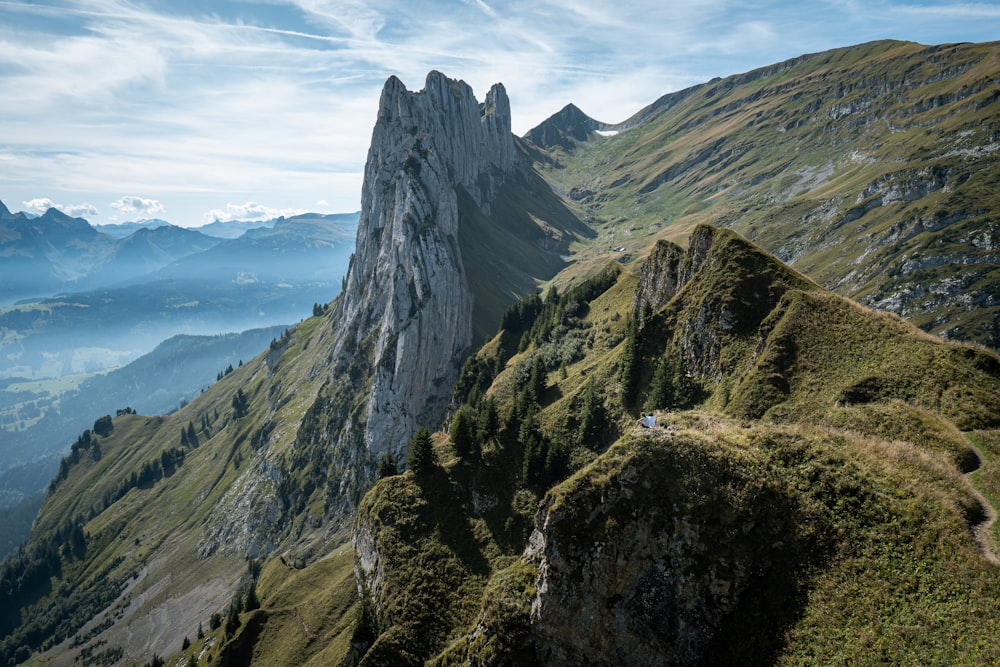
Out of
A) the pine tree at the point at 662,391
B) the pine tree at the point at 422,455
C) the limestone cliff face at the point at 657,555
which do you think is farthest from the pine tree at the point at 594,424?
the limestone cliff face at the point at 657,555

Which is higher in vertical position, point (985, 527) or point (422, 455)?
point (985, 527)

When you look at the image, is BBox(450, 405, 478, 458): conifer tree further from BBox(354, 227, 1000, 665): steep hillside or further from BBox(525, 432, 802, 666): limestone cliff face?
BBox(525, 432, 802, 666): limestone cliff face

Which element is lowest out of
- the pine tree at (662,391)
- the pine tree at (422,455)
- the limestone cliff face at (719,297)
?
the pine tree at (422,455)

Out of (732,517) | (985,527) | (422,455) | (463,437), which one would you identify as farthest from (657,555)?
(422,455)

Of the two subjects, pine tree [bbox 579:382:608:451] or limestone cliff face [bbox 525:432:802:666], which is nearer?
limestone cliff face [bbox 525:432:802:666]

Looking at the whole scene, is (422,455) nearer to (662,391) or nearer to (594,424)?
(594,424)

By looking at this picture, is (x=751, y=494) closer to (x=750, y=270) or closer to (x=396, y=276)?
(x=750, y=270)

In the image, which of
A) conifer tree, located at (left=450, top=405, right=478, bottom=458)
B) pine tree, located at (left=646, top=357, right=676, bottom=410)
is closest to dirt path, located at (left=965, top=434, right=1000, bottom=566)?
pine tree, located at (left=646, top=357, right=676, bottom=410)

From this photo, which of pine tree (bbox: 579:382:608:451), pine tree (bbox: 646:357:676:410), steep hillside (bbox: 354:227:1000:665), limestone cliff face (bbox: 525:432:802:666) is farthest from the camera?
pine tree (bbox: 579:382:608:451)

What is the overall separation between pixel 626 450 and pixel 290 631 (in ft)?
203

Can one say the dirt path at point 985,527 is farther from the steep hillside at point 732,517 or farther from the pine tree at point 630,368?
the pine tree at point 630,368

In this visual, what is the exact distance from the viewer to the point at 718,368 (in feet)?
173

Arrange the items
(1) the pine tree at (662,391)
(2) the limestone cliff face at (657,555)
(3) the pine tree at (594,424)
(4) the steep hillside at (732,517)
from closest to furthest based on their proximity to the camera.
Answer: (4) the steep hillside at (732,517) → (2) the limestone cliff face at (657,555) → (1) the pine tree at (662,391) → (3) the pine tree at (594,424)

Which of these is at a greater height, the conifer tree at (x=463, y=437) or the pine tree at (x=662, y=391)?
the pine tree at (x=662, y=391)
